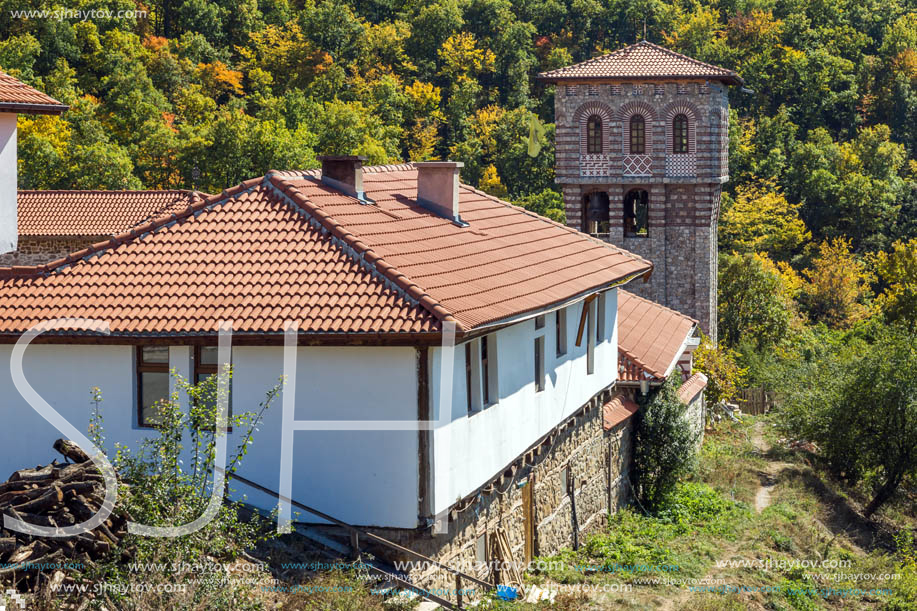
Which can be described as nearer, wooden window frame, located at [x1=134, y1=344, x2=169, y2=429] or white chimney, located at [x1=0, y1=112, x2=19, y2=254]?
wooden window frame, located at [x1=134, y1=344, x2=169, y2=429]

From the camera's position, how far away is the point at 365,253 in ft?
Result: 43.0

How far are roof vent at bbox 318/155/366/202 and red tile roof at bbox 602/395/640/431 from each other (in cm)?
670

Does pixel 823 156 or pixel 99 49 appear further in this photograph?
pixel 823 156

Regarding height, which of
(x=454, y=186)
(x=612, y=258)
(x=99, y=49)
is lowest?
(x=612, y=258)

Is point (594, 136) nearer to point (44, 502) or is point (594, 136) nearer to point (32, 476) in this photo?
point (32, 476)

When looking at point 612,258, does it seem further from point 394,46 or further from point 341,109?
point 394,46

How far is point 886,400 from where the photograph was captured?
25875mm

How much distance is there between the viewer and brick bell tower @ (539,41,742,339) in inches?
1523

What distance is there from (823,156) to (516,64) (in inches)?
839

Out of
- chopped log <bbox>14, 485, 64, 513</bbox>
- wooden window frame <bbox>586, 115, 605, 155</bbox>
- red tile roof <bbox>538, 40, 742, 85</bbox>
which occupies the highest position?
red tile roof <bbox>538, 40, 742, 85</bbox>

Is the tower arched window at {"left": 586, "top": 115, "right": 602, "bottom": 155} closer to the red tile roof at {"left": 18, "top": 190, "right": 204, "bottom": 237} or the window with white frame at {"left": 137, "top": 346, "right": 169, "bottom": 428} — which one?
the red tile roof at {"left": 18, "top": 190, "right": 204, "bottom": 237}

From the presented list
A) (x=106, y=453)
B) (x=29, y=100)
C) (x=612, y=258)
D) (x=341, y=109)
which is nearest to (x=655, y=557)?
(x=612, y=258)

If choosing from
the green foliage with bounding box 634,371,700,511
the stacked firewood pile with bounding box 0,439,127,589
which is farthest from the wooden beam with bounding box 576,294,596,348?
the stacked firewood pile with bounding box 0,439,127,589

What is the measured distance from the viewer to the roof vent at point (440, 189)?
16953 millimetres
